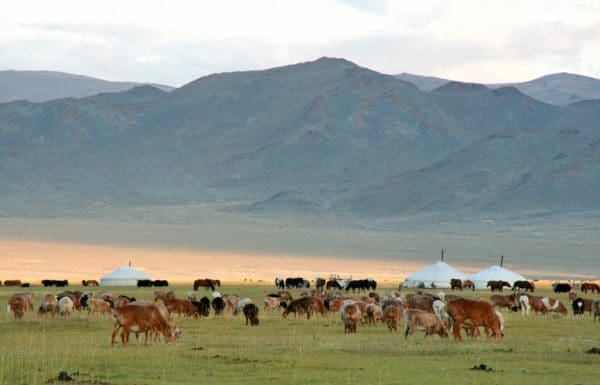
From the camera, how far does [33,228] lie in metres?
157

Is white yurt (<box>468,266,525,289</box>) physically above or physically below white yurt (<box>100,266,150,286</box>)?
above

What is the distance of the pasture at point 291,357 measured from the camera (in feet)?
77.0

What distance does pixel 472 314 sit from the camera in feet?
105

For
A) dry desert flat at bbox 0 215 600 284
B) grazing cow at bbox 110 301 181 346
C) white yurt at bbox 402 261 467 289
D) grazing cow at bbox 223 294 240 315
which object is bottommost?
grazing cow at bbox 110 301 181 346

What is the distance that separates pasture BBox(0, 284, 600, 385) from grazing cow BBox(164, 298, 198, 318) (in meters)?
5.64

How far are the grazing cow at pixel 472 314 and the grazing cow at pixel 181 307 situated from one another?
46.7 ft

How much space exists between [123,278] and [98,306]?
124ft

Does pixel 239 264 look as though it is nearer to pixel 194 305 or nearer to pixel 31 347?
pixel 194 305

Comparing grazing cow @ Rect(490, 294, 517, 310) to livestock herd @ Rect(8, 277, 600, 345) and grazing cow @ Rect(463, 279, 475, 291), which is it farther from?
grazing cow @ Rect(463, 279, 475, 291)

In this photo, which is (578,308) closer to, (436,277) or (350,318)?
(350,318)

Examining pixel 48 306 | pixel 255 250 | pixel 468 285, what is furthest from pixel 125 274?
pixel 255 250

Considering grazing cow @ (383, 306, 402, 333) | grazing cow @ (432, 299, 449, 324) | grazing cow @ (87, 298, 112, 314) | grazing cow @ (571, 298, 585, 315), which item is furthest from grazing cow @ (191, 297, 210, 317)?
grazing cow @ (571, 298, 585, 315)

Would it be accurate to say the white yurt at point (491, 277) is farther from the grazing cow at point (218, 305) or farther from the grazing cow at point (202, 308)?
the grazing cow at point (202, 308)

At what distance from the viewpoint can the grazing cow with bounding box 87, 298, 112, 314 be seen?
4556 cm
